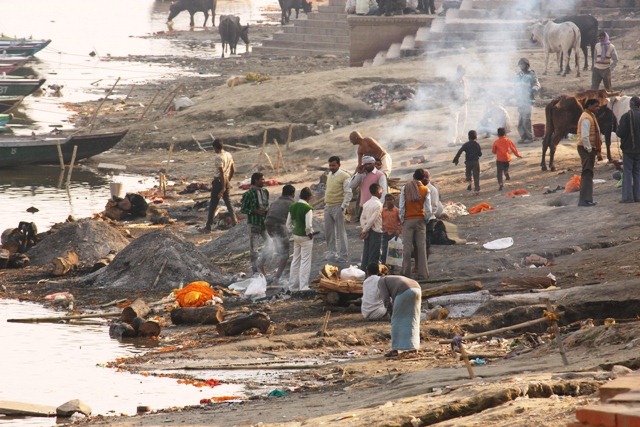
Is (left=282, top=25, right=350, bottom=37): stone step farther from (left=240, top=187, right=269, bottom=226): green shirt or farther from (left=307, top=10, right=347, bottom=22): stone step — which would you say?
(left=240, top=187, right=269, bottom=226): green shirt

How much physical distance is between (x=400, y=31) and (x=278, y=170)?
13381mm

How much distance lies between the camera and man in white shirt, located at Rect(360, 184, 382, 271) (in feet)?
53.0

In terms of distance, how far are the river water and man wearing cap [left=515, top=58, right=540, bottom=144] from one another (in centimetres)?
794

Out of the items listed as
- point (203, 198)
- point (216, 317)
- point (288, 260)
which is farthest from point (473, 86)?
point (216, 317)

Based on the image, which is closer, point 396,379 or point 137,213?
point 396,379

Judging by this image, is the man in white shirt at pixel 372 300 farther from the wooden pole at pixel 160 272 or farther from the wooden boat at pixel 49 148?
the wooden boat at pixel 49 148

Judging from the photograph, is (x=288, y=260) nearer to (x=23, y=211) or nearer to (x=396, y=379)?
(x=396, y=379)

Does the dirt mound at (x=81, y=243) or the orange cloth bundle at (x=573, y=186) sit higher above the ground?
the orange cloth bundle at (x=573, y=186)

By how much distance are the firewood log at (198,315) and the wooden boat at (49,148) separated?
14433 mm

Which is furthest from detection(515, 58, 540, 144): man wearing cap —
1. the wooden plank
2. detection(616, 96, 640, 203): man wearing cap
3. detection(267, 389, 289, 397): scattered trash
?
the wooden plank

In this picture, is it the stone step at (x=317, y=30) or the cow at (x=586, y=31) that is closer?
the cow at (x=586, y=31)

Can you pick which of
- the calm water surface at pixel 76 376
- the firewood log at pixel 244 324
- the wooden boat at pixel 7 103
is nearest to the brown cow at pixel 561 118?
the firewood log at pixel 244 324

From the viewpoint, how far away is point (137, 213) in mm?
23641

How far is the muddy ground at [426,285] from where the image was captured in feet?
34.4
